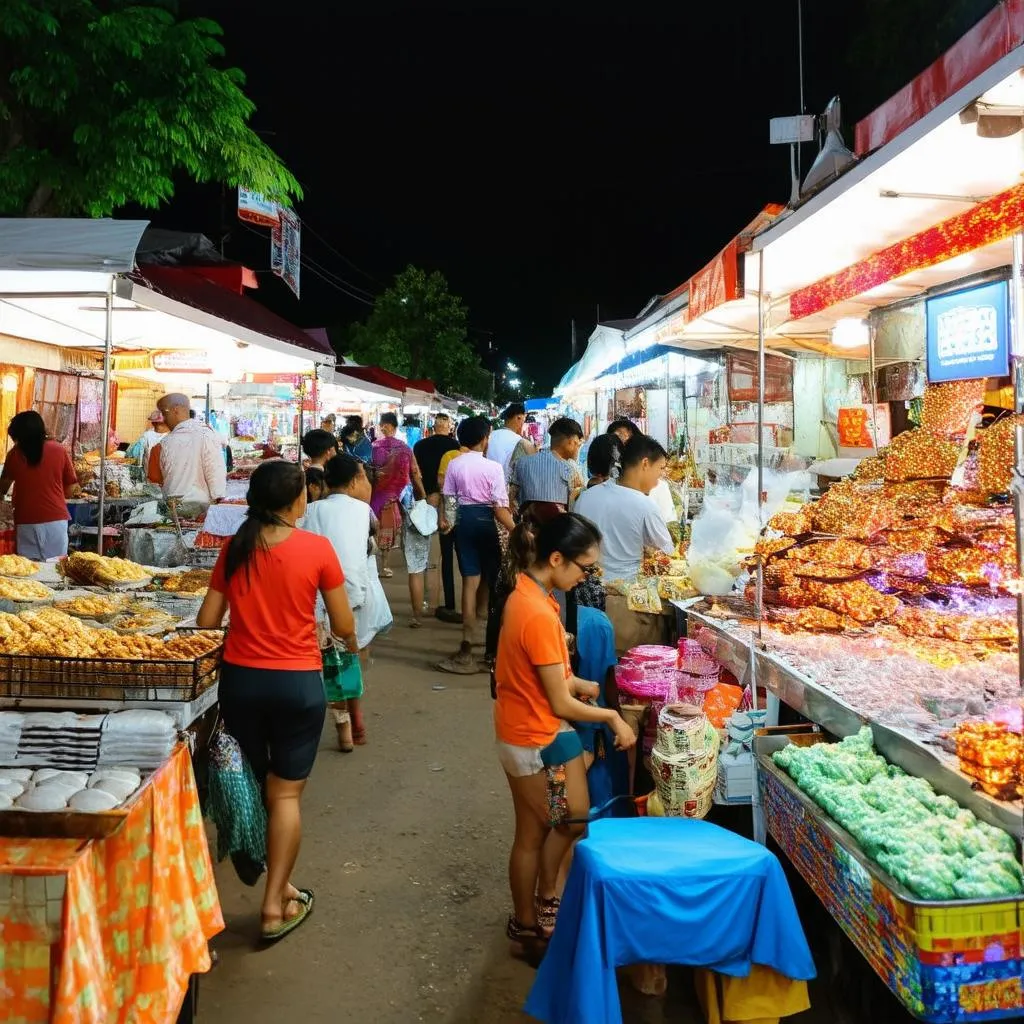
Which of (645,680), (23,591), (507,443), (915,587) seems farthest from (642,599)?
(507,443)

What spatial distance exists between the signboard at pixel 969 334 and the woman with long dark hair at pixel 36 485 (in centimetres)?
674

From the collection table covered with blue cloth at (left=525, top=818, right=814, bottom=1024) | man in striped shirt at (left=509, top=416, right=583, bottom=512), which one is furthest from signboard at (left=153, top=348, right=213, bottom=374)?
table covered with blue cloth at (left=525, top=818, right=814, bottom=1024)

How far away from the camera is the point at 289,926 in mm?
3812

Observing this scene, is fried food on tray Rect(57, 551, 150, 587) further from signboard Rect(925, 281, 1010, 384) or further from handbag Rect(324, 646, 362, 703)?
signboard Rect(925, 281, 1010, 384)

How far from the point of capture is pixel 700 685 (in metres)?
4.87

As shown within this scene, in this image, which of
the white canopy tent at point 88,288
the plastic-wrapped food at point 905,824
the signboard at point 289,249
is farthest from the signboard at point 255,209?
the plastic-wrapped food at point 905,824

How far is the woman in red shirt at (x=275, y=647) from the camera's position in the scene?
145 inches

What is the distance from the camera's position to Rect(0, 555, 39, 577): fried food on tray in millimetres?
6023

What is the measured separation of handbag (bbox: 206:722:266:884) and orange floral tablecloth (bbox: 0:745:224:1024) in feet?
0.76

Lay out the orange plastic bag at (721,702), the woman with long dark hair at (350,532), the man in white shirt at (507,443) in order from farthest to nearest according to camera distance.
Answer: the man in white shirt at (507,443), the woman with long dark hair at (350,532), the orange plastic bag at (721,702)

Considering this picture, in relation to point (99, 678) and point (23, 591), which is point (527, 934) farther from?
point (23, 591)

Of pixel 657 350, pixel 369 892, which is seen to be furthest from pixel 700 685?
pixel 657 350

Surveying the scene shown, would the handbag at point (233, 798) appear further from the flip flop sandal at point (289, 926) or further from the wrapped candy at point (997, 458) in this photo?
the wrapped candy at point (997, 458)

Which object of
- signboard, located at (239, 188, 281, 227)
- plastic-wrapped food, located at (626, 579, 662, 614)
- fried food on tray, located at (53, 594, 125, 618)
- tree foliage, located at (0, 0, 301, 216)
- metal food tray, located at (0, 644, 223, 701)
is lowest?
metal food tray, located at (0, 644, 223, 701)
